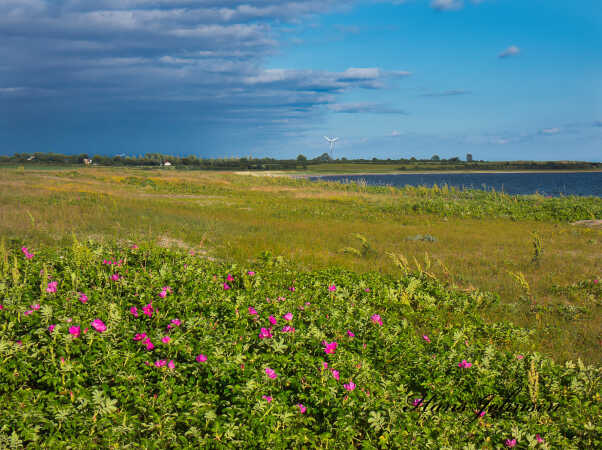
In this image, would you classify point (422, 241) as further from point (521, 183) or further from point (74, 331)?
point (521, 183)

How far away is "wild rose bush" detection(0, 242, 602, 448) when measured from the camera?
147 inches

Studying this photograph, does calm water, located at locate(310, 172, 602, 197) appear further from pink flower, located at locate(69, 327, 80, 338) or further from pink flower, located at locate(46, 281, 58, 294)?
pink flower, located at locate(69, 327, 80, 338)

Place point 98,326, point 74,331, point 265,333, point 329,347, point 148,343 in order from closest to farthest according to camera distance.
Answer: point 74,331 → point 148,343 → point 98,326 → point 329,347 → point 265,333

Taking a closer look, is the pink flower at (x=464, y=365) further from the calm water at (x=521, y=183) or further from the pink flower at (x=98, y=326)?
the calm water at (x=521, y=183)

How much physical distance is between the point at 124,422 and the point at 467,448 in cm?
315

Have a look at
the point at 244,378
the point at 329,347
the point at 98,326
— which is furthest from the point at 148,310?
the point at 329,347

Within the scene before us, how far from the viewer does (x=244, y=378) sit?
4.27 metres

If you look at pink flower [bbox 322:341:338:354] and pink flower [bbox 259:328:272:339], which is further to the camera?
pink flower [bbox 259:328:272:339]

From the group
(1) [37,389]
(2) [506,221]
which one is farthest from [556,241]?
(1) [37,389]

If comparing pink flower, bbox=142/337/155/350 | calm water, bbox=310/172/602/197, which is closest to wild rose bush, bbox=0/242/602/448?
pink flower, bbox=142/337/155/350

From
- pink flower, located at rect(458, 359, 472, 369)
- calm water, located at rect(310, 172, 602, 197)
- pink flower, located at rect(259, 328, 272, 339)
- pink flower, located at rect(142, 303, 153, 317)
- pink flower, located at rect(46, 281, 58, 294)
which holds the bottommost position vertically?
pink flower, located at rect(458, 359, 472, 369)

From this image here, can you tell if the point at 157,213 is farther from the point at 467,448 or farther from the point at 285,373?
the point at 467,448

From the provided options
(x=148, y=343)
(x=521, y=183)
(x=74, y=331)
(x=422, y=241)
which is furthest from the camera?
(x=521, y=183)

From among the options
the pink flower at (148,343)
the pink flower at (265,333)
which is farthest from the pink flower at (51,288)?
the pink flower at (265,333)
